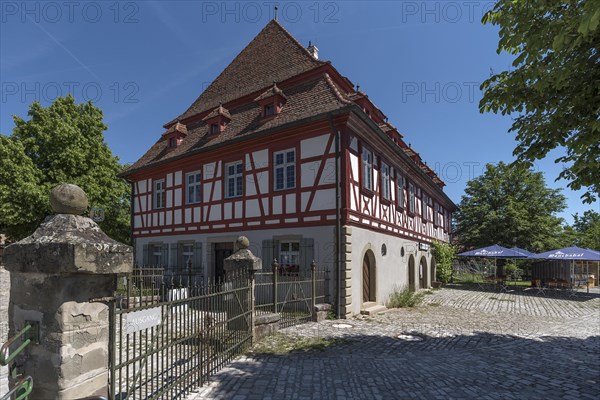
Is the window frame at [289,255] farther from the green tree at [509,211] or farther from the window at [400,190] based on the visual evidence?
the green tree at [509,211]

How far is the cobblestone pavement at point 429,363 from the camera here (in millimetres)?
5031

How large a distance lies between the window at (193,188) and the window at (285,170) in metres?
4.61

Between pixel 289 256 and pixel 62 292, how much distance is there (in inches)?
387

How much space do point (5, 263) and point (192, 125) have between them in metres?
16.4

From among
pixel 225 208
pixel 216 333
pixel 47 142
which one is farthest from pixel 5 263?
pixel 47 142

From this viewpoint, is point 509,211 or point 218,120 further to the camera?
point 509,211

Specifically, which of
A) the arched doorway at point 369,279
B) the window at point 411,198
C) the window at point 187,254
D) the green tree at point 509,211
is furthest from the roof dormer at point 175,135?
the green tree at point 509,211

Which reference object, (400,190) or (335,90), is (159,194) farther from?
(400,190)

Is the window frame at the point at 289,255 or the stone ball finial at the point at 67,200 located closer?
the stone ball finial at the point at 67,200

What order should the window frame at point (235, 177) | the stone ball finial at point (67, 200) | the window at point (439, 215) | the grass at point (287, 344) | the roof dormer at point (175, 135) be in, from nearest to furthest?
the stone ball finial at point (67, 200)
the grass at point (287, 344)
the window frame at point (235, 177)
the roof dormer at point (175, 135)
the window at point (439, 215)

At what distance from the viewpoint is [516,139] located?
20.8 ft

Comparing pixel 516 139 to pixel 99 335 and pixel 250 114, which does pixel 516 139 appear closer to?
pixel 99 335

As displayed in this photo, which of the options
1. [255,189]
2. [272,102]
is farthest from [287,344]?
[272,102]

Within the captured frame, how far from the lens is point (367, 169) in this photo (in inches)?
506
